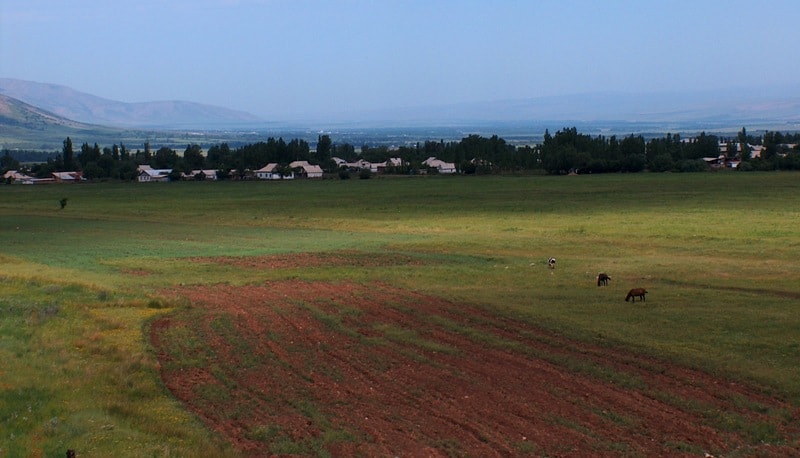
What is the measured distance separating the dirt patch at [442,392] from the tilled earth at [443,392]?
0.04 metres

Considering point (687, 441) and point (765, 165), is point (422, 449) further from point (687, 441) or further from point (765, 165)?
point (765, 165)

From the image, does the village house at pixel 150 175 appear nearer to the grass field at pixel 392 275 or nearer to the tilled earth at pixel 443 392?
the grass field at pixel 392 275

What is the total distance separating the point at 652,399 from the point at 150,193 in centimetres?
8558

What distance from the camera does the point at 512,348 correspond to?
21.4 m

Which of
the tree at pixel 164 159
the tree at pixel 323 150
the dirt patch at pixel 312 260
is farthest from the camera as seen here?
the tree at pixel 164 159

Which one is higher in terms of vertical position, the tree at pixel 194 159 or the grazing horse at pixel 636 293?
the tree at pixel 194 159

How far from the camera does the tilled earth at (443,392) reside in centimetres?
1497

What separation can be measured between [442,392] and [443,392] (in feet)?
0.06

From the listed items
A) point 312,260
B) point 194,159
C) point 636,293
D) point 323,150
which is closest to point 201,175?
point 194,159

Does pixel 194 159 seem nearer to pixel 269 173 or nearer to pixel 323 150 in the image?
pixel 323 150

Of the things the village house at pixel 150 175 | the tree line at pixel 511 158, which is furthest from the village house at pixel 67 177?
the village house at pixel 150 175

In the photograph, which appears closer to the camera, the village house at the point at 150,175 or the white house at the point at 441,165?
the village house at the point at 150,175

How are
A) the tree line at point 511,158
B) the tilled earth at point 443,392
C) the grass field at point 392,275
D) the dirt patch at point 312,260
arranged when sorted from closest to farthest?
1. the tilled earth at point 443,392
2. the grass field at point 392,275
3. the dirt patch at point 312,260
4. the tree line at point 511,158

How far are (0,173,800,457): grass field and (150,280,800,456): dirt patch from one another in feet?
2.80
